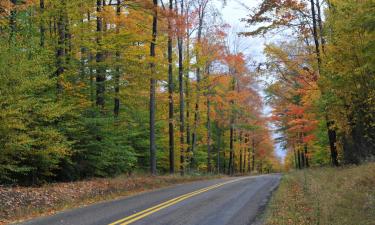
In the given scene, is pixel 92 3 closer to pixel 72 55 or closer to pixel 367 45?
pixel 72 55

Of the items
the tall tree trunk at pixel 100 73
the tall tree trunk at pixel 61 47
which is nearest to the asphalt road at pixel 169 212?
the tall tree trunk at pixel 61 47

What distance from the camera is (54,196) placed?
1274 centimetres

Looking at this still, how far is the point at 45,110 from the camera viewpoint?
13.8 meters

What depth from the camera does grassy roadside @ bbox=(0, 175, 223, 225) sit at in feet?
35.9

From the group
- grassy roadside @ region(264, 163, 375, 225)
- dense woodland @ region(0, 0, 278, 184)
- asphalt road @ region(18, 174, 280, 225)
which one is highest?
dense woodland @ region(0, 0, 278, 184)

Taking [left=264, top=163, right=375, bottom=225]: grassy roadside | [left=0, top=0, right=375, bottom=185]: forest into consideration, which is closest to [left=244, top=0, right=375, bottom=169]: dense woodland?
[left=0, top=0, right=375, bottom=185]: forest

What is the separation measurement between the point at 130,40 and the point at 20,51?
6659 mm

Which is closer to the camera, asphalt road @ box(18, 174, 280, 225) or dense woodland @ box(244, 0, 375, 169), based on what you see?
asphalt road @ box(18, 174, 280, 225)

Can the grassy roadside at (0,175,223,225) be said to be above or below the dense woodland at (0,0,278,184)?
below

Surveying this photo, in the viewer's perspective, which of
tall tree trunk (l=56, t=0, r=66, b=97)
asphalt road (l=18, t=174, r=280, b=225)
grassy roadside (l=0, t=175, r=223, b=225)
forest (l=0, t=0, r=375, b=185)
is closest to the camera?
asphalt road (l=18, t=174, r=280, b=225)

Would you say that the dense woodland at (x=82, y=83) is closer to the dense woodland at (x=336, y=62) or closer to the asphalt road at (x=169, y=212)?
the asphalt road at (x=169, y=212)

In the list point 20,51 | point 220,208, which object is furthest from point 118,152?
point 220,208

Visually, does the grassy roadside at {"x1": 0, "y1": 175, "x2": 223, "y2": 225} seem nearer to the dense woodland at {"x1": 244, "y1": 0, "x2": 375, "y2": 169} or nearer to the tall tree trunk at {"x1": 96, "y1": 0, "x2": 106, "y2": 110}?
the tall tree trunk at {"x1": 96, "y1": 0, "x2": 106, "y2": 110}

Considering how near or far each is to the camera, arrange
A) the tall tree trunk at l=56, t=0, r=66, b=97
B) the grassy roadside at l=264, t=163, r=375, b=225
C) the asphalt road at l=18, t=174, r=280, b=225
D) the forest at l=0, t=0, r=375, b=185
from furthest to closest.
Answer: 1. the tall tree trunk at l=56, t=0, r=66, b=97
2. the forest at l=0, t=0, r=375, b=185
3. the asphalt road at l=18, t=174, r=280, b=225
4. the grassy roadside at l=264, t=163, r=375, b=225
